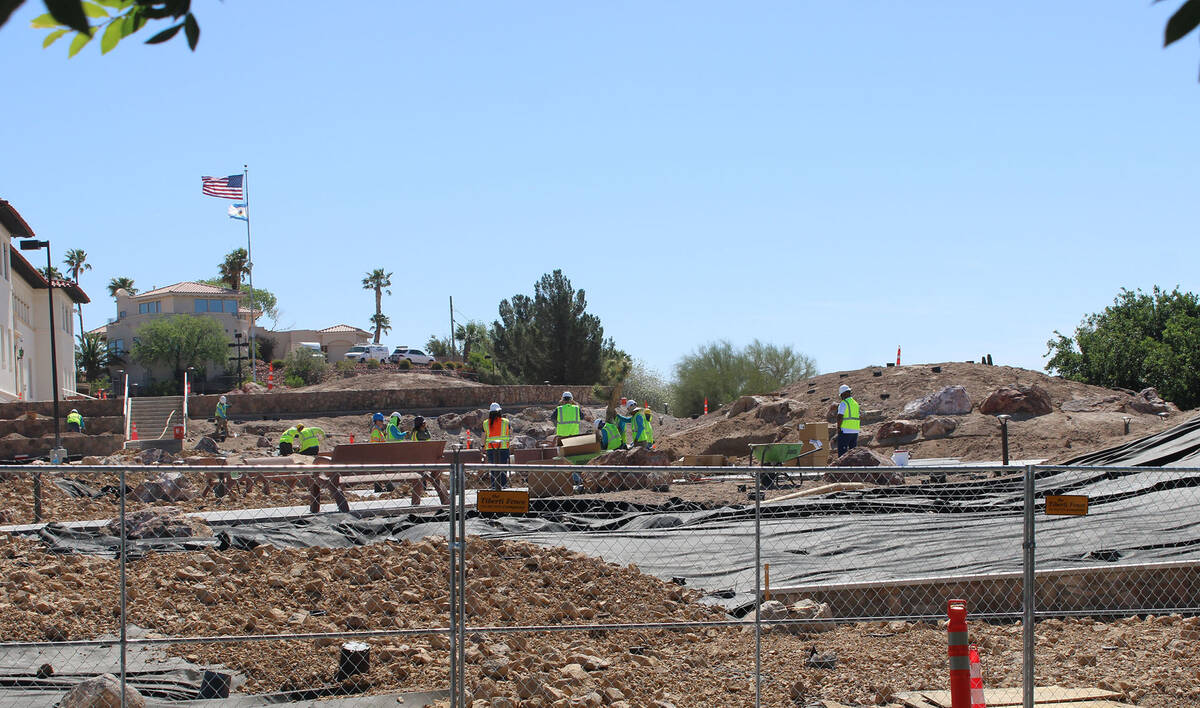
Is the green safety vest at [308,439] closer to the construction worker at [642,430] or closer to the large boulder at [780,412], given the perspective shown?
the construction worker at [642,430]

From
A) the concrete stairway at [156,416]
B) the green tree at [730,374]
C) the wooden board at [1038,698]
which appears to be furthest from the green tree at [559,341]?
the wooden board at [1038,698]

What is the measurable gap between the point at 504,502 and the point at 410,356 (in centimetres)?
6920

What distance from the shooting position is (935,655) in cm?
827

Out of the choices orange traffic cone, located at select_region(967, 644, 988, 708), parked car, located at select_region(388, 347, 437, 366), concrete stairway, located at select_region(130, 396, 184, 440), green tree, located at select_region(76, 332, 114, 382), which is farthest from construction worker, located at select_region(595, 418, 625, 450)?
green tree, located at select_region(76, 332, 114, 382)

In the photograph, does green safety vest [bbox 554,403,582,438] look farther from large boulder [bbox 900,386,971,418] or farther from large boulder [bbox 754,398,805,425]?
large boulder [bbox 900,386,971,418]

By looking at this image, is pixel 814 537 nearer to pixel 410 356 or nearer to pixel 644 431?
pixel 644 431

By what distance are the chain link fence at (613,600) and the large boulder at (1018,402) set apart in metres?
16.0

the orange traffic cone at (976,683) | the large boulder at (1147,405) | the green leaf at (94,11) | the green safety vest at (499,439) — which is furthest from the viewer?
the large boulder at (1147,405)

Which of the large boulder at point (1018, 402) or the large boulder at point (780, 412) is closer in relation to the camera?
the large boulder at point (1018, 402)

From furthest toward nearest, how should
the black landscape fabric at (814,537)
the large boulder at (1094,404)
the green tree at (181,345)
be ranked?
the green tree at (181,345)
the large boulder at (1094,404)
the black landscape fabric at (814,537)

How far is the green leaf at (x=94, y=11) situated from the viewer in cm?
272

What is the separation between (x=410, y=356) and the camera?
243 ft

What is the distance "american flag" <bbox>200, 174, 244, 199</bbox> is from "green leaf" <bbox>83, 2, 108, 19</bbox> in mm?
54187

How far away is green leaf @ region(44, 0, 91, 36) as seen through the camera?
2354 mm
